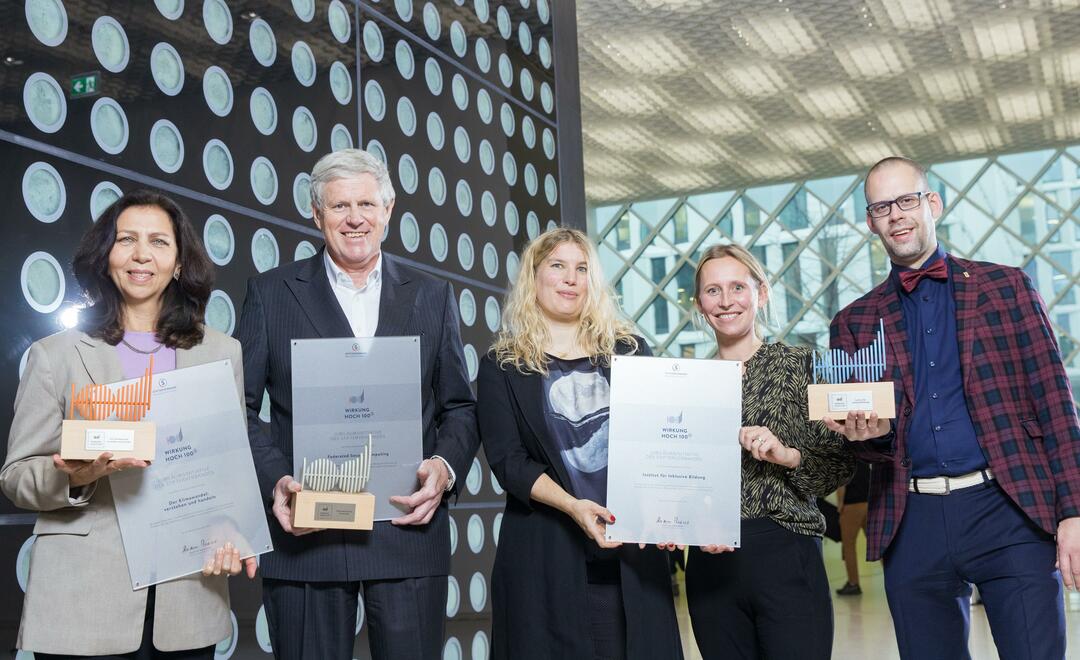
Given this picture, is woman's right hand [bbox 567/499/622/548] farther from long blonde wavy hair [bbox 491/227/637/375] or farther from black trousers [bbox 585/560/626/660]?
long blonde wavy hair [bbox 491/227/637/375]

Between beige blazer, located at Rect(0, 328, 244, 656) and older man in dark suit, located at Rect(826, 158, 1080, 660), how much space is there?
1.67 m

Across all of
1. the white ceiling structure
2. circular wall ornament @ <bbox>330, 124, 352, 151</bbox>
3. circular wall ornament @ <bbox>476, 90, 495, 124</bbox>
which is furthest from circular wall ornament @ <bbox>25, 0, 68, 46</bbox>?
the white ceiling structure

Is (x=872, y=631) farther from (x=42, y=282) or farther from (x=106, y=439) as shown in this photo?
(x=106, y=439)

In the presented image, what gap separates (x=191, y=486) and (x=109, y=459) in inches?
9.3

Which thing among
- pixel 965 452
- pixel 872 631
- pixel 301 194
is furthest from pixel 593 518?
pixel 872 631

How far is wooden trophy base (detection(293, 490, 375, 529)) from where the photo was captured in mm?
2291

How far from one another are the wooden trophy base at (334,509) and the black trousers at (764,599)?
0.98 metres

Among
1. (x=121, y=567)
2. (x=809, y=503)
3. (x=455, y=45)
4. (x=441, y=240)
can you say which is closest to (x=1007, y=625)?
(x=809, y=503)

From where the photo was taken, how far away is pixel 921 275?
294 centimetres

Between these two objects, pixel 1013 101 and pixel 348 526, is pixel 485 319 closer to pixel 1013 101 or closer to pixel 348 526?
pixel 348 526

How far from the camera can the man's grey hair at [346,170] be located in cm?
263

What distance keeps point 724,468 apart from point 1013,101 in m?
13.3

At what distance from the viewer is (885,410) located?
2541 mm

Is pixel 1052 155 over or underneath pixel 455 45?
over
